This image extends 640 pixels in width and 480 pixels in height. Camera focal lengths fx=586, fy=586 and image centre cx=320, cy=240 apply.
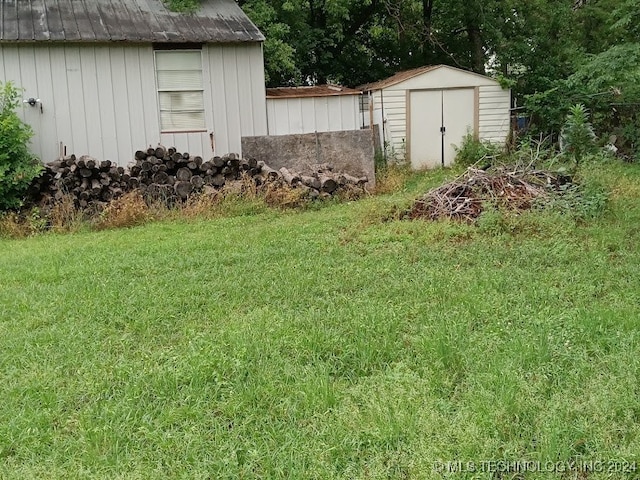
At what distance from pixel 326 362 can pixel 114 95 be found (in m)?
8.22

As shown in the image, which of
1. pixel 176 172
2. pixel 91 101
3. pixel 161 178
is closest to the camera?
pixel 161 178

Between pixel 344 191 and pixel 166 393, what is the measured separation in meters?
6.78

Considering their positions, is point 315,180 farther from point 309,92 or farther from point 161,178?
point 309,92

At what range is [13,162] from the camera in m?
8.44

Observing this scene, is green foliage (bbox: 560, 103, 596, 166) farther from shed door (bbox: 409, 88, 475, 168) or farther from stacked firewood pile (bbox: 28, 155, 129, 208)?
stacked firewood pile (bbox: 28, 155, 129, 208)

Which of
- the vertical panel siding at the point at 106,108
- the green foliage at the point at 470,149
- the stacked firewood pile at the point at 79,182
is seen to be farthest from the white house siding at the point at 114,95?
the green foliage at the point at 470,149

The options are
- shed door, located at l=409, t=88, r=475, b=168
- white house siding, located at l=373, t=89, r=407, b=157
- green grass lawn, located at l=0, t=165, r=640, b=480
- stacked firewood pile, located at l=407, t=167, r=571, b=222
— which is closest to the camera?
green grass lawn, located at l=0, t=165, r=640, b=480

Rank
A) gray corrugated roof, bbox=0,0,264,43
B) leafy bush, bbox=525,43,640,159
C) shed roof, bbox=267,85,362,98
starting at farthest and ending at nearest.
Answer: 1. leafy bush, bbox=525,43,640,159
2. shed roof, bbox=267,85,362,98
3. gray corrugated roof, bbox=0,0,264,43

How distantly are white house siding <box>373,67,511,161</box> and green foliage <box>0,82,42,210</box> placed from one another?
6849 millimetres

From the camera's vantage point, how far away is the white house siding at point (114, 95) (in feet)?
31.4

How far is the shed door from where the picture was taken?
12422mm

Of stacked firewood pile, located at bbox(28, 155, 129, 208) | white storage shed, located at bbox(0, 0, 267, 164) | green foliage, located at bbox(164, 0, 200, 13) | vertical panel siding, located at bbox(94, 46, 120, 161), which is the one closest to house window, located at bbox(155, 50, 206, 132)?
white storage shed, located at bbox(0, 0, 267, 164)

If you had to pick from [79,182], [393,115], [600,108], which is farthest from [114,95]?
[600,108]

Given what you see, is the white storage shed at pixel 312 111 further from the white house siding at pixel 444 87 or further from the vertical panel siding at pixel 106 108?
the vertical panel siding at pixel 106 108
